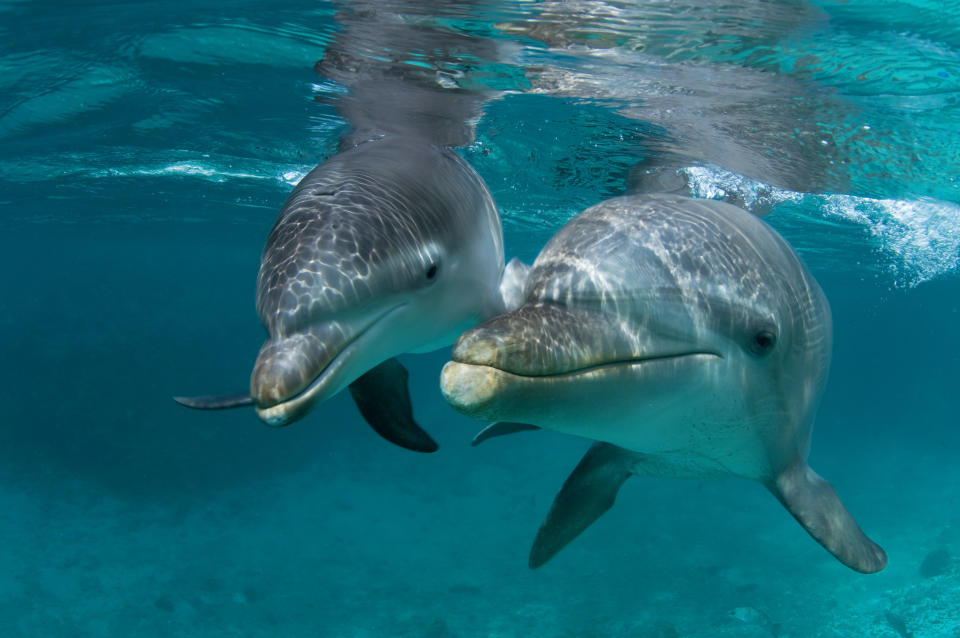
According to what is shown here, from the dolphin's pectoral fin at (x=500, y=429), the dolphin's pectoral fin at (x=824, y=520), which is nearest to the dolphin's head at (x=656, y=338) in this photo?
the dolphin's pectoral fin at (x=824, y=520)

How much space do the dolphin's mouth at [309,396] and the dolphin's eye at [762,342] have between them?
5.57ft

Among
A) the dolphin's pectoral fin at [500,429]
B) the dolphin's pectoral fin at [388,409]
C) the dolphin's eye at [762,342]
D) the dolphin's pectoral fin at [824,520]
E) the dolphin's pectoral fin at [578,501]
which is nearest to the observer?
the dolphin's eye at [762,342]

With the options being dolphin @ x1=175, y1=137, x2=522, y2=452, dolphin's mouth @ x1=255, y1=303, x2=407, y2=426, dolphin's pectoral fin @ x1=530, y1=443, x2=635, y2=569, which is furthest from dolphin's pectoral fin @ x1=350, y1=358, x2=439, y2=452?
dolphin's mouth @ x1=255, y1=303, x2=407, y2=426

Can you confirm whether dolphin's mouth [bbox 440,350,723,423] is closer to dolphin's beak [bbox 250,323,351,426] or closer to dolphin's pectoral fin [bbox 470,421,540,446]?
dolphin's beak [bbox 250,323,351,426]

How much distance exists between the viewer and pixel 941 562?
20062mm

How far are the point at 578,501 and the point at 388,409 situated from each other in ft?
4.81

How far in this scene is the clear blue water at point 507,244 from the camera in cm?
802

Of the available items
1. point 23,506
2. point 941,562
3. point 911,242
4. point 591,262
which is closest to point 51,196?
point 23,506

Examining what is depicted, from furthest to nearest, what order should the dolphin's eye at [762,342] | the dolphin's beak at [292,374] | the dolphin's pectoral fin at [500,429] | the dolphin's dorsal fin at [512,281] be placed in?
the dolphin's pectoral fin at [500,429] → the dolphin's dorsal fin at [512,281] → the dolphin's eye at [762,342] → the dolphin's beak at [292,374]

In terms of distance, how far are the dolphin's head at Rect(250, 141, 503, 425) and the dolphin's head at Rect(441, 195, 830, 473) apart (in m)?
0.61

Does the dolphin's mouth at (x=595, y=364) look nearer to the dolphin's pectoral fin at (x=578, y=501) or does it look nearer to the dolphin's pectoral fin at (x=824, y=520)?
the dolphin's pectoral fin at (x=824, y=520)

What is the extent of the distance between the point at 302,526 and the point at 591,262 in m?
21.3

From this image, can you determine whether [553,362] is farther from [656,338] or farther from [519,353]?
[656,338]

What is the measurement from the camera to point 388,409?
3.86 meters
